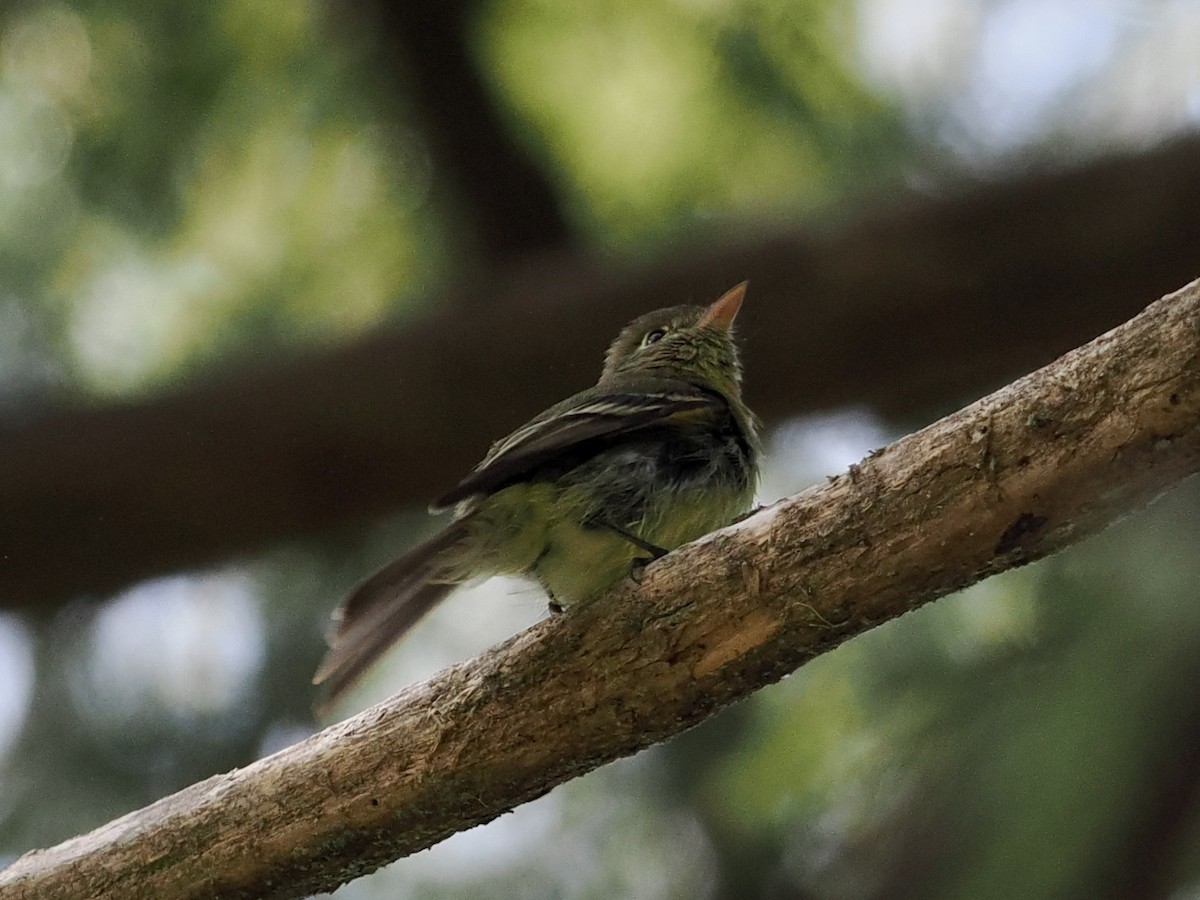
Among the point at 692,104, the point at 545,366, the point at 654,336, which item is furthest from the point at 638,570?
the point at 692,104

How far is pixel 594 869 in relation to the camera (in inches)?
197

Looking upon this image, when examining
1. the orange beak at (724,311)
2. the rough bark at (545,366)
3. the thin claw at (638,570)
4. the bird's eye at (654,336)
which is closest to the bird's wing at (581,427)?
the thin claw at (638,570)

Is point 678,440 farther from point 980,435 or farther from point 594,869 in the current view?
point 594,869

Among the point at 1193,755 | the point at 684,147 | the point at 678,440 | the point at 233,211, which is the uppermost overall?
the point at 233,211

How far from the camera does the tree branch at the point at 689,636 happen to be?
2.53 m

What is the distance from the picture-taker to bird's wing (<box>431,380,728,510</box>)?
3453 mm

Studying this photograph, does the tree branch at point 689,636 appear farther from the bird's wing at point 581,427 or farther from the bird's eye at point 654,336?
the bird's eye at point 654,336

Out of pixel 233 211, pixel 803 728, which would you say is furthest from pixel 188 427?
pixel 803 728

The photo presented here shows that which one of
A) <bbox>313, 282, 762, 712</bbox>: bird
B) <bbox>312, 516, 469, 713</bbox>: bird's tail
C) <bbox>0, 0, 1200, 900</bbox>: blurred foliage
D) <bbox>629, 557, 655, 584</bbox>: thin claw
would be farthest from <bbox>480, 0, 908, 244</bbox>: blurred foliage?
<bbox>629, 557, 655, 584</bbox>: thin claw

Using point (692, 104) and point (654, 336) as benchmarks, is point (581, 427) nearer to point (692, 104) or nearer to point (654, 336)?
point (654, 336)

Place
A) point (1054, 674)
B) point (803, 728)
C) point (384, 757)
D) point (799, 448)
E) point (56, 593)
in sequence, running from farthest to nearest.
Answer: point (56, 593)
point (799, 448)
point (803, 728)
point (384, 757)
point (1054, 674)

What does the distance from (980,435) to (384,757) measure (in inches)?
55.2

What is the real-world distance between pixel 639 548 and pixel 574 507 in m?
0.23

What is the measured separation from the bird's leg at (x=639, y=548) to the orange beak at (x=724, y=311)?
1456 millimetres
